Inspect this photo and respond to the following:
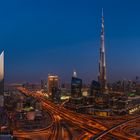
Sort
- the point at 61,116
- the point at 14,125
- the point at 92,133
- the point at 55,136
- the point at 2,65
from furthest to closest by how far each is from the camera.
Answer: the point at 61,116 < the point at 14,125 < the point at 92,133 < the point at 55,136 < the point at 2,65

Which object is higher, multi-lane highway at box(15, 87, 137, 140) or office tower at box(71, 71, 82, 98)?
office tower at box(71, 71, 82, 98)

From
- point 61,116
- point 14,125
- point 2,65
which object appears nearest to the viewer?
point 2,65

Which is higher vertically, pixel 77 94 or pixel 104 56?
pixel 104 56

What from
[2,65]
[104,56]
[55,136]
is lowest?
[55,136]

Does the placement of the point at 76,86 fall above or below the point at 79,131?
above

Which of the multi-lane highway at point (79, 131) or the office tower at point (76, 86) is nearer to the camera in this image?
the multi-lane highway at point (79, 131)

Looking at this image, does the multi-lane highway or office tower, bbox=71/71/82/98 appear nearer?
the multi-lane highway

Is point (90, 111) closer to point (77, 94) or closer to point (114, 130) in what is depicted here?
point (114, 130)

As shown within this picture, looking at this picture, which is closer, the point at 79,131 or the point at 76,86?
the point at 79,131

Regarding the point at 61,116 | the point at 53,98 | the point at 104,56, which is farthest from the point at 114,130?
the point at 104,56

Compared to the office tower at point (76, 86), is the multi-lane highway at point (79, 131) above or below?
below

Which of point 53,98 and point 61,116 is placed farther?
point 53,98
